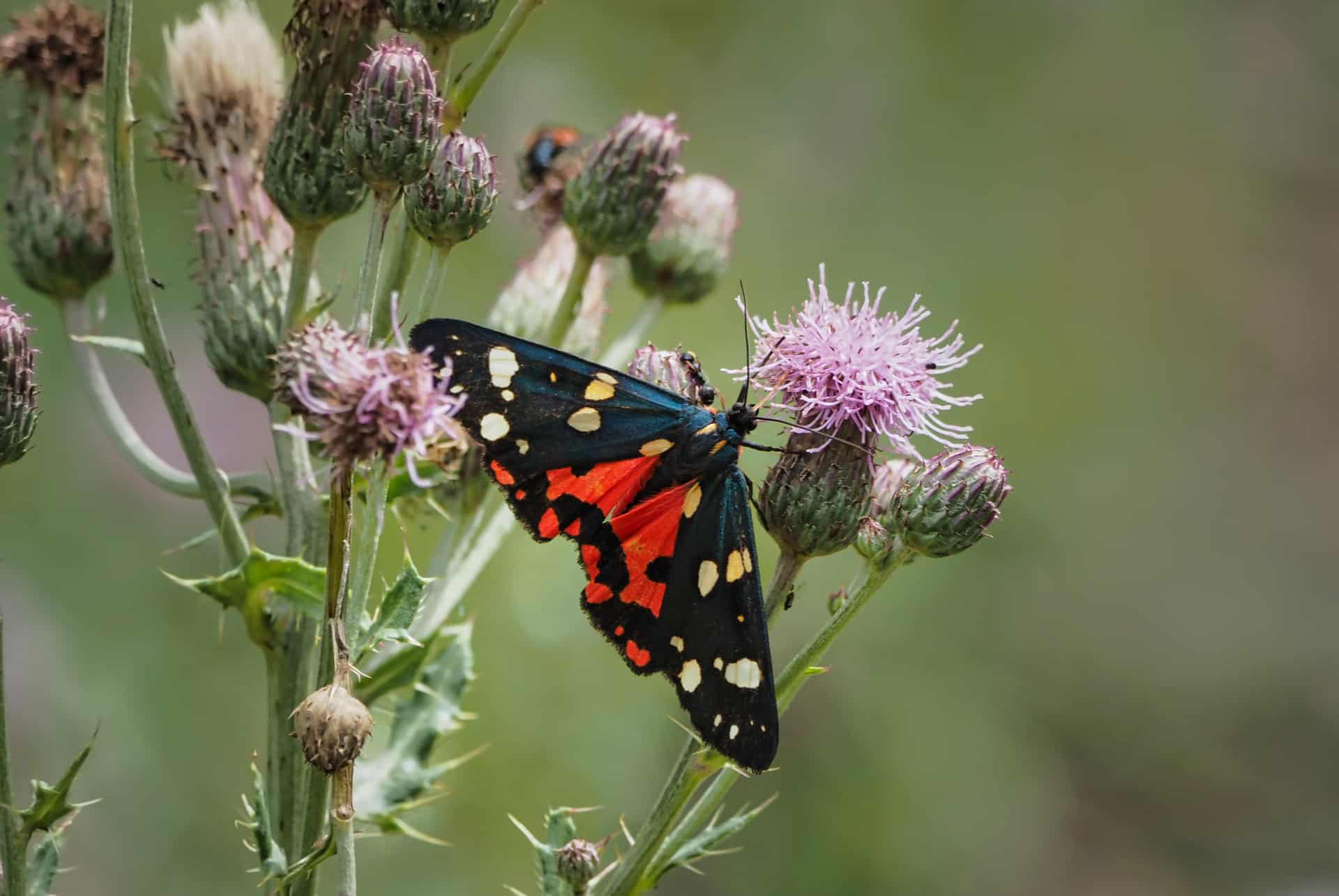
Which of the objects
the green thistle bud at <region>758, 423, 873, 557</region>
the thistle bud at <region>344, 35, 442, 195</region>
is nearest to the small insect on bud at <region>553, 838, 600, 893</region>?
the green thistle bud at <region>758, 423, 873, 557</region>

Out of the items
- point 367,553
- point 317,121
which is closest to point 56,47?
point 317,121

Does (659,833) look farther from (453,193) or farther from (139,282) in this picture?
(139,282)

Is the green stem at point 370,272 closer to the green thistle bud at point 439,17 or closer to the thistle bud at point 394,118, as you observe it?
the thistle bud at point 394,118

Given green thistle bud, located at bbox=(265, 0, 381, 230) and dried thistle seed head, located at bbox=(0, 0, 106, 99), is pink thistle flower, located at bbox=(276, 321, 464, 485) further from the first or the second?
dried thistle seed head, located at bbox=(0, 0, 106, 99)

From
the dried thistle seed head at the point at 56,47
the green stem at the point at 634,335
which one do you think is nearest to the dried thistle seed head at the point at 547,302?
the green stem at the point at 634,335

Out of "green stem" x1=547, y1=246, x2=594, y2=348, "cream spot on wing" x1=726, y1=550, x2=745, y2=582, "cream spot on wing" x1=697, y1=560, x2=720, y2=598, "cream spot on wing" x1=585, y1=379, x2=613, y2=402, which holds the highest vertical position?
"green stem" x1=547, y1=246, x2=594, y2=348

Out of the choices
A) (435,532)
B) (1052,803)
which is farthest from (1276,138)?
(435,532)
